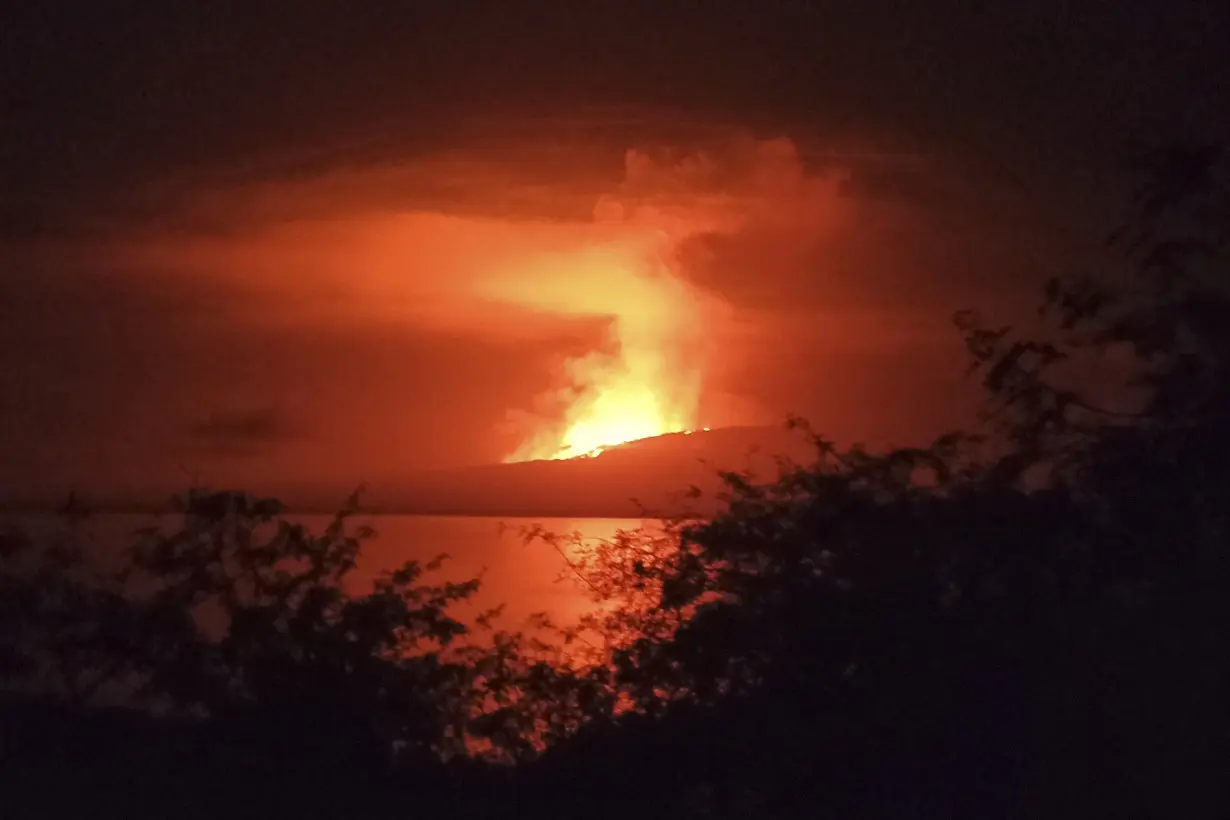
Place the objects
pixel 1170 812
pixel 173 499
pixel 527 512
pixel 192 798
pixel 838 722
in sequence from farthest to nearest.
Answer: pixel 527 512 < pixel 173 499 < pixel 192 798 < pixel 838 722 < pixel 1170 812

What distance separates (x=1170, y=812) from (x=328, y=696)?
4899 mm

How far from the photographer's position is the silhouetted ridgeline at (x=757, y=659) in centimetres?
761

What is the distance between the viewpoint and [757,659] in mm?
8109

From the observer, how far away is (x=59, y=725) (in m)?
8.98

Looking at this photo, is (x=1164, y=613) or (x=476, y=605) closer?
(x=1164, y=613)

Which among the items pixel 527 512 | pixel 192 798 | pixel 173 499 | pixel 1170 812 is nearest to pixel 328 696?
pixel 192 798

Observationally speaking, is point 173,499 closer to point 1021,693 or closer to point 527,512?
point 527,512

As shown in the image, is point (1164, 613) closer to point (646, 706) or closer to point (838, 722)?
point (838, 722)

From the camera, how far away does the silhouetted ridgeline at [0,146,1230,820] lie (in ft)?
25.0

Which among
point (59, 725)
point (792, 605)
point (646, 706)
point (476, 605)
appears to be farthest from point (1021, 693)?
point (59, 725)

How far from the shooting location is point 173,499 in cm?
905

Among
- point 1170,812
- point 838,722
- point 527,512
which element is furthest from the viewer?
point 527,512

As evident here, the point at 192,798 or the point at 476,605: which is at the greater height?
the point at 476,605

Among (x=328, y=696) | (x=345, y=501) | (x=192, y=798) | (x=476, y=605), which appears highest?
(x=345, y=501)
